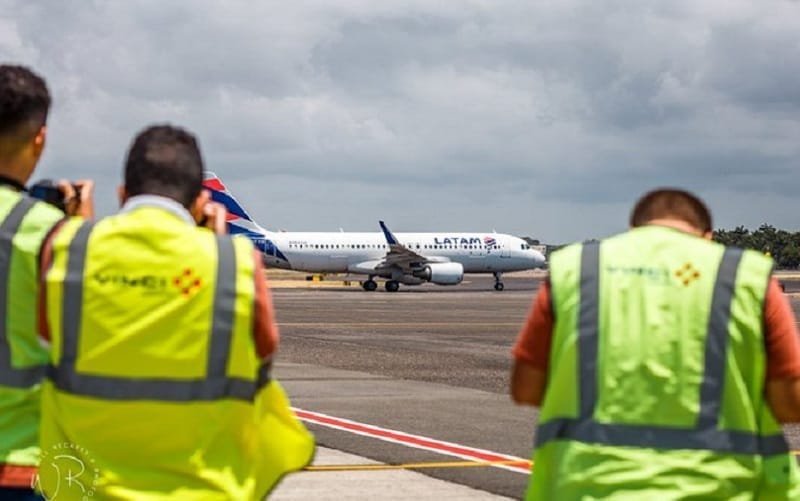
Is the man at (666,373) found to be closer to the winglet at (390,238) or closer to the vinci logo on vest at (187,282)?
the vinci logo on vest at (187,282)

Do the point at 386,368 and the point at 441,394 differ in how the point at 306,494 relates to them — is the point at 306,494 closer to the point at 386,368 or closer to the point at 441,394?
the point at 441,394

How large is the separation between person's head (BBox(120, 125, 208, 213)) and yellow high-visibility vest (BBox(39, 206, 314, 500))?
13 centimetres

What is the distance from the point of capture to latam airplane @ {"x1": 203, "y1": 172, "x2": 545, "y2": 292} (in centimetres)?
7150

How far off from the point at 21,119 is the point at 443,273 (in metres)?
65.9

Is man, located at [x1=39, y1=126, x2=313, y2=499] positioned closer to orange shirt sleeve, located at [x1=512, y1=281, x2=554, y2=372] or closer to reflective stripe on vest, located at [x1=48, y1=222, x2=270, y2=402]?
reflective stripe on vest, located at [x1=48, y1=222, x2=270, y2=402]

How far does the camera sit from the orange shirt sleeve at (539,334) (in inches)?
157

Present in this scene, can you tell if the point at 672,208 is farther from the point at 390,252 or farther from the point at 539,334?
the point at 390,252

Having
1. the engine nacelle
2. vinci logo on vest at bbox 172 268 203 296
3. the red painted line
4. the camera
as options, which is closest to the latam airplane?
the engine nacelle

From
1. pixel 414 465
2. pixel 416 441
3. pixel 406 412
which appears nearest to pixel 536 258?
pixel 406 412

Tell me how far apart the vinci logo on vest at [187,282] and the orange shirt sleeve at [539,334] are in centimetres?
94

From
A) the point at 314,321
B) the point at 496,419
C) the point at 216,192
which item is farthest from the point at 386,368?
the point at 216,192

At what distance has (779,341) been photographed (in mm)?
3908

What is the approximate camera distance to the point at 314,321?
40.1 m

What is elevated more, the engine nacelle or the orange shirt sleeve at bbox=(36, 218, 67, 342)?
the engine nacelle
